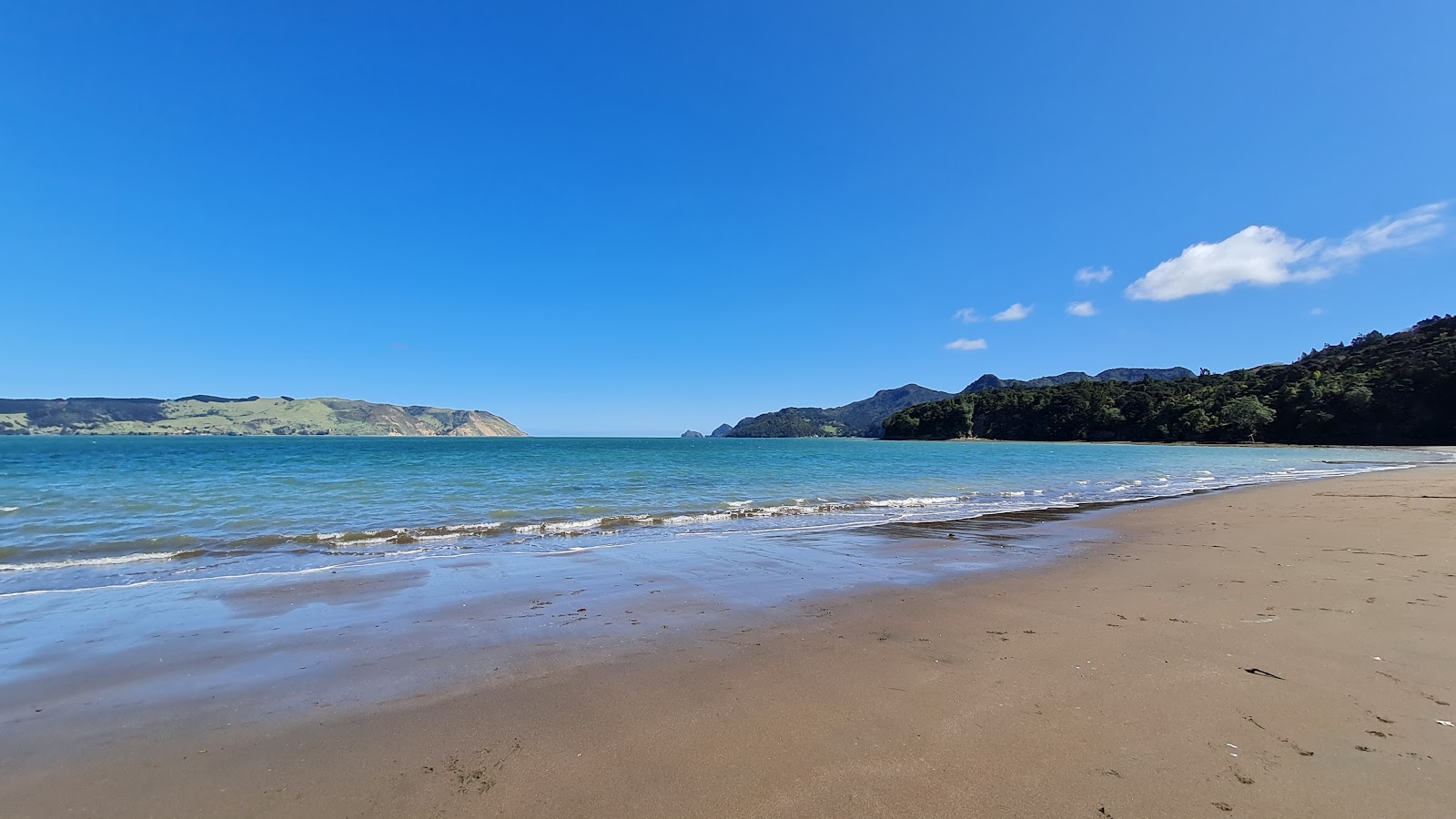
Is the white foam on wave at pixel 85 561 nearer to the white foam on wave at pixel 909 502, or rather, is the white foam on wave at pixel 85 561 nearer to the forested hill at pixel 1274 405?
the white foam on wave at pixel 909 502

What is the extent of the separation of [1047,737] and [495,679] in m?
3.94

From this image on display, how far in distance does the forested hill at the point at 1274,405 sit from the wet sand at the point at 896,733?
105m

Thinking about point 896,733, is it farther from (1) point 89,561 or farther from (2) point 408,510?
(2) point 408,510

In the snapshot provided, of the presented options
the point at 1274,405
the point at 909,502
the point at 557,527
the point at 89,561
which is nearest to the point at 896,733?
the point at 557,527

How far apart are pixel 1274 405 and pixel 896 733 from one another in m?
120

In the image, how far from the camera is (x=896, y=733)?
11.8 feet

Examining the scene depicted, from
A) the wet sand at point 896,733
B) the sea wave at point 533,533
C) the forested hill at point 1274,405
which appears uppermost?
the forested hill at point 1274,405

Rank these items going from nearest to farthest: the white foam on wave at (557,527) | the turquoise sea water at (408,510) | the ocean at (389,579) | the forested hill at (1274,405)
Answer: the ocean at (389,579) → the turquoise sea water at (408,510) → the white foam on wave at (557,527) → the forested hill at (1274,405)

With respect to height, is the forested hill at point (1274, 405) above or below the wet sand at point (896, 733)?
above

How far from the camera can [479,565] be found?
31.1ft

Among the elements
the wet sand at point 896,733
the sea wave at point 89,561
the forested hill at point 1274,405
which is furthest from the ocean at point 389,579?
the forested hill at point 1274,405

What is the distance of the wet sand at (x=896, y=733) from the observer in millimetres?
2953

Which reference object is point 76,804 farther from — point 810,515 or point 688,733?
point 810,515

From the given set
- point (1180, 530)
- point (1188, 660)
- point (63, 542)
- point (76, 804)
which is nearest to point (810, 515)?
point (1180, 530)
